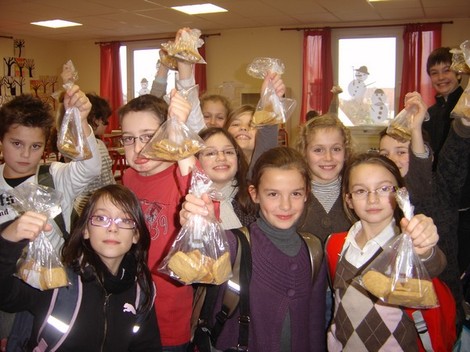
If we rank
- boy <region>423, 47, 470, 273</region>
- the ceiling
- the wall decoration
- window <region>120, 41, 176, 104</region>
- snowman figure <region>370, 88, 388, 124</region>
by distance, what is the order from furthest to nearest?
window <region>120, 41, 176, 104</region>, the wall decoration, snowman figure <region>370, 88, 388, 124</region>, the ceiling, boy <region>423, 47, 470, 273</region>

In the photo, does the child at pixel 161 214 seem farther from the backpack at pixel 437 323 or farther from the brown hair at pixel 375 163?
the backpack at pixel 437 323

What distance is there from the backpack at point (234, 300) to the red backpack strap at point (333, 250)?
0.04m

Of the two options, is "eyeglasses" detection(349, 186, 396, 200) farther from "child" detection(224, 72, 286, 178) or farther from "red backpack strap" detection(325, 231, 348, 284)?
"child" detection(224, 72, 286, 178)

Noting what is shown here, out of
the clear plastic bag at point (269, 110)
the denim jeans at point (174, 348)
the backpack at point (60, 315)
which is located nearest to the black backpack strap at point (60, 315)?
the backpack at point (60, 315)

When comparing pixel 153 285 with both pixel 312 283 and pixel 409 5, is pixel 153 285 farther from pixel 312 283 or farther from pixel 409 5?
pixel 409 5

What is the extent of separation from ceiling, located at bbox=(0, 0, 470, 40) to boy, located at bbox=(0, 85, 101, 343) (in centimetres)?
557

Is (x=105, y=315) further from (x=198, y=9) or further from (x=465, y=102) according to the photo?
(x=198, y=9)

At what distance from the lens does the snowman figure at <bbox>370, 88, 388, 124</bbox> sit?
9312 mm

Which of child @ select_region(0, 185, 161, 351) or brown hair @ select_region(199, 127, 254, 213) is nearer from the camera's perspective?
child @ select_region(0, 185, 161, 351)

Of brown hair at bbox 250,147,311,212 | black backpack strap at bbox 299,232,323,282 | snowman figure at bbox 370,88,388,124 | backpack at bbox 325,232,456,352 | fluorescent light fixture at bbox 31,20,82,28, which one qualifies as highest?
fluorescent light fixture at bbox 31,20,82,28

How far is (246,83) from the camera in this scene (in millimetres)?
10492

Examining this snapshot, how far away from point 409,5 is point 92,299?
7.82 m

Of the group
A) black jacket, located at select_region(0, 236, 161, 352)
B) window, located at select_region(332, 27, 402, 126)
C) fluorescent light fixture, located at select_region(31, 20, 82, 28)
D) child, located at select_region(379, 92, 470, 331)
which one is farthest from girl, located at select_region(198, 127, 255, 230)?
fluorescent light fixture, located at select_region(31, 20, 82, 28)

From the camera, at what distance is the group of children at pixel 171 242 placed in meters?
1.76
